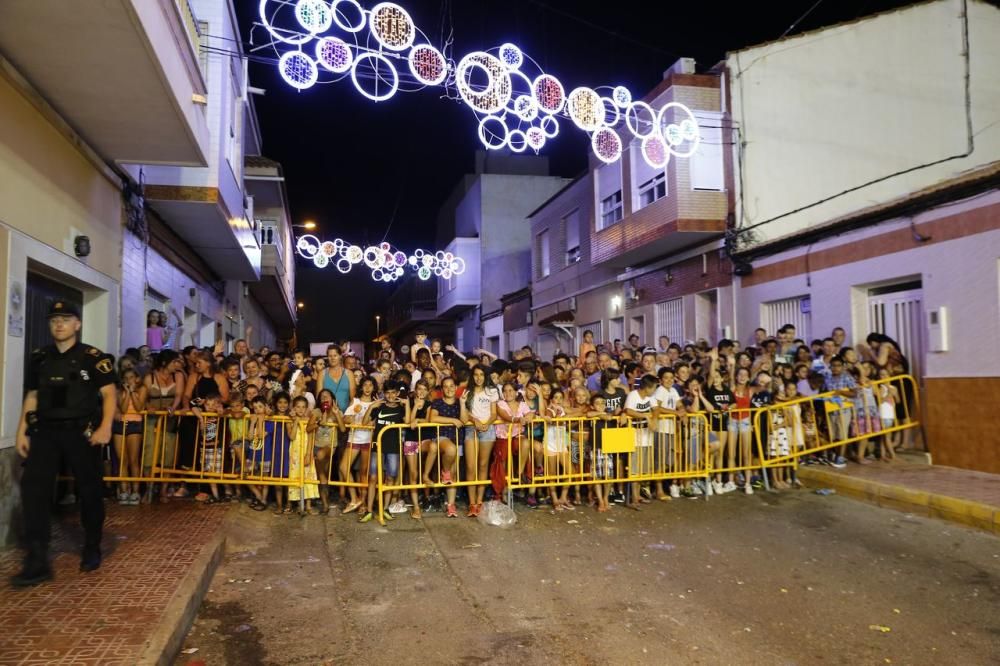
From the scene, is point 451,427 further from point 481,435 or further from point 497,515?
point 497,515

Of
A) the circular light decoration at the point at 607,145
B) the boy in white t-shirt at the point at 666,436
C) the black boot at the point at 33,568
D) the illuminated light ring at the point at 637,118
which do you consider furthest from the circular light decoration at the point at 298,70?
the boy in white t-shirt at the point at 666,436

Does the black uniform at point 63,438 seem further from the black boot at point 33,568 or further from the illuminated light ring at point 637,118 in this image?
the illuminated light ring at point 637,118

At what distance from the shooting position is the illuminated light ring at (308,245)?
17328 mm

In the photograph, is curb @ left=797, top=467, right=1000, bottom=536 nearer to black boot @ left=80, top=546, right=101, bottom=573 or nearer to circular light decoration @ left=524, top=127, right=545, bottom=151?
circular light decoration @ left=524, top=127, right=545, bottom=151

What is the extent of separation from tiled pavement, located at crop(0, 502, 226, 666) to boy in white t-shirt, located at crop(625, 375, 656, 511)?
5.04 m

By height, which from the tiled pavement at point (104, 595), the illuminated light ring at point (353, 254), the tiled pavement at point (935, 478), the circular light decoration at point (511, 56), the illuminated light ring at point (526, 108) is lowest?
the tiled pavement at point (104, 595)

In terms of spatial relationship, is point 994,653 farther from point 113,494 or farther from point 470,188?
point 470,188

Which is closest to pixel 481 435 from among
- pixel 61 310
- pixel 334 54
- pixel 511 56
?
pixel 61 310

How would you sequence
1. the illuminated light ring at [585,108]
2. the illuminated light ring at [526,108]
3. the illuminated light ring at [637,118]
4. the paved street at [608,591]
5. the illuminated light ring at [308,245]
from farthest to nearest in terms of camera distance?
the illuminated light ring at [308,245] < the illuminated light ring at [637,118] < the illuminated light ring at [585,108] < the illuminated light ring at [526,108] < the paved street at [608,591]

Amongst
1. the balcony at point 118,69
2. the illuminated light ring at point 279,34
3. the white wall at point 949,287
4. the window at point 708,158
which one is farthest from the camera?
the window at point 708,158

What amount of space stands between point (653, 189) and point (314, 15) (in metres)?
10.9

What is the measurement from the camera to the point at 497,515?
7.75 m

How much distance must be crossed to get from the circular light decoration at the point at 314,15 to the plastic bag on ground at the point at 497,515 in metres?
5.84

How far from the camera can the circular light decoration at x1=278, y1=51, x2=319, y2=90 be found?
7801 mm
